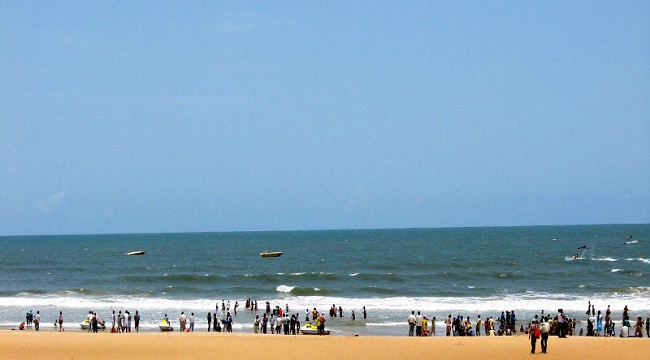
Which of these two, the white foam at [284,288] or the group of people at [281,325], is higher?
the white foam at [284,288]

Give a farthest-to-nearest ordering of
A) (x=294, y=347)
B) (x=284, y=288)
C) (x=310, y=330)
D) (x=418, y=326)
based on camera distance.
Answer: (x=284, y=288) → (x=310, y=330) → (x=418, y=326) → (x=294, y=347)

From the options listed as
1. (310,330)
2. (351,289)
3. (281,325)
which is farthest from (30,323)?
(351,289)

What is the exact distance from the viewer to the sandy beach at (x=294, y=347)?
25625 mm

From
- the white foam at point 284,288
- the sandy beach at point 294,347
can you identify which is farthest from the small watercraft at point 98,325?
the white foam at point 284,288

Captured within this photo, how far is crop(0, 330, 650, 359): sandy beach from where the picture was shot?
2562 centimetres

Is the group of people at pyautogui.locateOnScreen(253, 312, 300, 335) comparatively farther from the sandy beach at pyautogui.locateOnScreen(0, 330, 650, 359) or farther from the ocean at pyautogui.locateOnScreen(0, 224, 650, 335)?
the sandy beach at pyautogui.locateOnScreen(0, 330, 650, 359)

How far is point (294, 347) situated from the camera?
27.4m

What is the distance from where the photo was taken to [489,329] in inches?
1344

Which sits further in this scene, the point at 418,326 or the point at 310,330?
the point at 310,330

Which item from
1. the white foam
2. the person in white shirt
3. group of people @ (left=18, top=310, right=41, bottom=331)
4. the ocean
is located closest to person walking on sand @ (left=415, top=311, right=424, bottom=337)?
the person in white shirt

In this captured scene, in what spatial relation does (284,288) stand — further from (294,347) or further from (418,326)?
(294,347)

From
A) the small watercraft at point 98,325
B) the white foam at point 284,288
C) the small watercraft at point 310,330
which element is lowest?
the small watercraft at point 310,330

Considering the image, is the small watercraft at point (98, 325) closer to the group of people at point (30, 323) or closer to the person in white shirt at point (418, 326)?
the group of people at point (30, 323)

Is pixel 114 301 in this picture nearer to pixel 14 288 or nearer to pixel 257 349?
pixel 14 288
